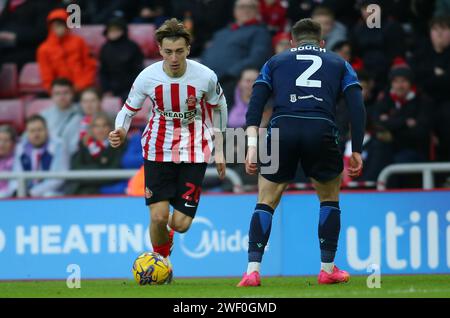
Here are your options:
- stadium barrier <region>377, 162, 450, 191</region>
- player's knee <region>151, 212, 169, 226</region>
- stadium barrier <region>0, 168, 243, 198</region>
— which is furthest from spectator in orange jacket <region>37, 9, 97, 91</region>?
player's knee <region>151, 212, 169, 226</region>

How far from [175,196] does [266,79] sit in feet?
4.76

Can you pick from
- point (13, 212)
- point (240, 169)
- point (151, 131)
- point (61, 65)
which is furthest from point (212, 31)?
point (151, 131)

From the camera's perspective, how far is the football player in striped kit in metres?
10.2

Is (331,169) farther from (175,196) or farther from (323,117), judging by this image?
(175,196)

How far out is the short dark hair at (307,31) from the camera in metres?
9.79

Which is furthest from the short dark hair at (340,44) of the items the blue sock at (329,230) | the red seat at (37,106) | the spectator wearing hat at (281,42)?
the blue sock at (329,230)

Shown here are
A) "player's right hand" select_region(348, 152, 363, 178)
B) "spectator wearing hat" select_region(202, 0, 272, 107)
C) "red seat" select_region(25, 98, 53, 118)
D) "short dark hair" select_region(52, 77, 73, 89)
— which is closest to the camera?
"player's right hand" select_region(348, 152, 363, 178)

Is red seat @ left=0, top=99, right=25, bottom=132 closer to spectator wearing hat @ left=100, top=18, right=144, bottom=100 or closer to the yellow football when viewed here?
spectator wearing hat @ left=100, top=18, right=144, bottom=100

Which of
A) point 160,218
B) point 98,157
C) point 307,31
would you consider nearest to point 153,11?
point 98,157

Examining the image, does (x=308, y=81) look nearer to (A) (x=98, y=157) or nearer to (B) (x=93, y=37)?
(A) (x=98, y=157)

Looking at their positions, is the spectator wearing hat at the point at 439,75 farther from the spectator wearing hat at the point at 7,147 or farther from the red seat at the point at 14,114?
the red seat at the point at 14,114

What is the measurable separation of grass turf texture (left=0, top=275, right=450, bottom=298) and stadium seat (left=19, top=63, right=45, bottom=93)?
664 cm

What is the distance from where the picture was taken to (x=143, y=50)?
17172mm

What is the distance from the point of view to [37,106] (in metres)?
16.7
